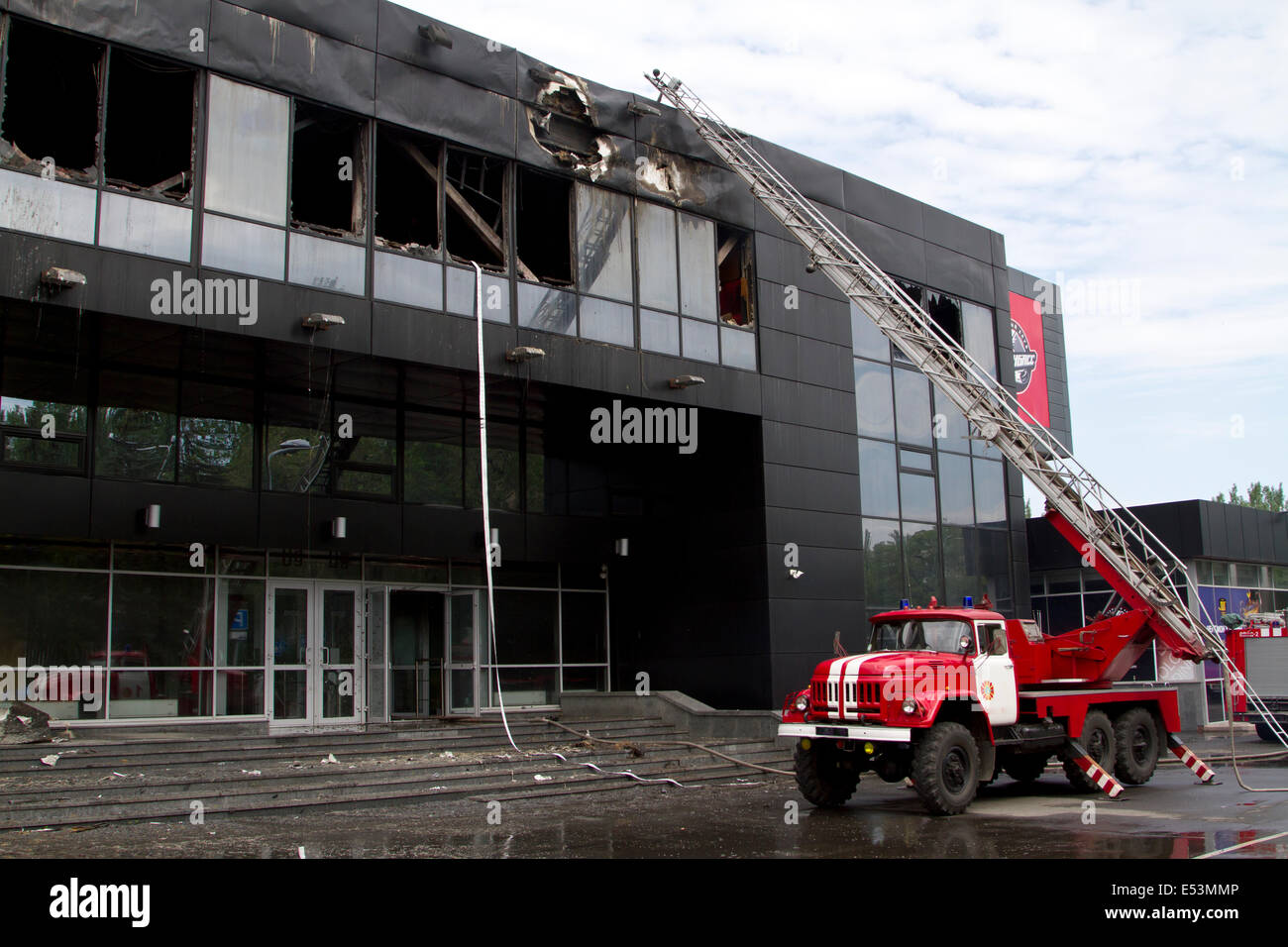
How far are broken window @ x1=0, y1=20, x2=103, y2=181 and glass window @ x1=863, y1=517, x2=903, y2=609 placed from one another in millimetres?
15904

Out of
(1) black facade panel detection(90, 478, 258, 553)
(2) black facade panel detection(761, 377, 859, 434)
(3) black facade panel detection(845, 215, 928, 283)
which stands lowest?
(1) black facade panel detection(90, 478, 258, 553)

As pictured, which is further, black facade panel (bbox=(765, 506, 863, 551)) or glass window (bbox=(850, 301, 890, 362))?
glass window (bbox=(850, 301, 890, 362))

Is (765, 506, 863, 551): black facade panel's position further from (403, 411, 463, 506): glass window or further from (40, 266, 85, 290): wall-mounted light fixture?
(40, 266, 85, 290): wall-mounted light fixture

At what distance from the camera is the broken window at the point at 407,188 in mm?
18375

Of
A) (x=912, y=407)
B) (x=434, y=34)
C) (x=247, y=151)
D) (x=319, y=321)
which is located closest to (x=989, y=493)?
(x=912, y=407)

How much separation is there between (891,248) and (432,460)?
1161cm

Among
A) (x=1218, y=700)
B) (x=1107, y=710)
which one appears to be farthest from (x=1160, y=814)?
(x=1218, y=700)

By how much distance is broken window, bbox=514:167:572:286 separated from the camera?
20266mm

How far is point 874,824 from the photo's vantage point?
12.5 m

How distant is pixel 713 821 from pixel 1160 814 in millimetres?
5089

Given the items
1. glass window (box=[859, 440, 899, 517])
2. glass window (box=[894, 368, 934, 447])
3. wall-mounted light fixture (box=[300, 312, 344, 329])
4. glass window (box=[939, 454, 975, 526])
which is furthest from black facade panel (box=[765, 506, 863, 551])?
wall-mounted light fixture (box=[300, 312, 344, 329])

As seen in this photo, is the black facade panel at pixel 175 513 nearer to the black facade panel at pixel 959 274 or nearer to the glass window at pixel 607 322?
the glass window at pixel 607 322

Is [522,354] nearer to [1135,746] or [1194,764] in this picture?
[1135,746]

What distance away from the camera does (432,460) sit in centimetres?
2133
